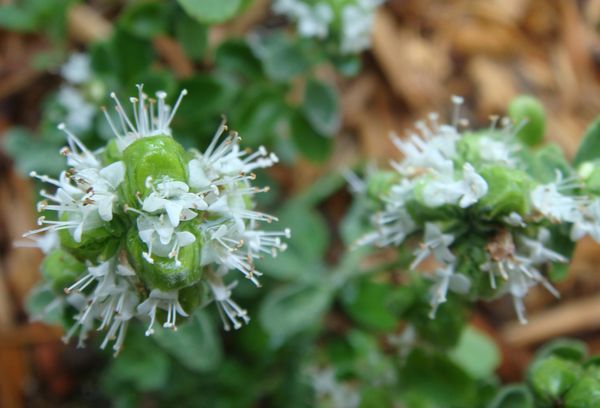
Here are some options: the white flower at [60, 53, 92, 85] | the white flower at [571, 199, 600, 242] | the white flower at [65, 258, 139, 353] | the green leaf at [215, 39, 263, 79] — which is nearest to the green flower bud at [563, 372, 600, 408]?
the white flower at [571, 199, 600, 242]

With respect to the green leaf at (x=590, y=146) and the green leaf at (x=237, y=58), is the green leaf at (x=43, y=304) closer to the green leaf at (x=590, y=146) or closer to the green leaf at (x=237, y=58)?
the green leaf at (x=237, y=58)

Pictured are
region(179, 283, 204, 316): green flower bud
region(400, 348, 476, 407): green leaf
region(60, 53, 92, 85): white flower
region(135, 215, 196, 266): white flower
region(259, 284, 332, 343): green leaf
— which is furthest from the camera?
region(60, 53, 92, 85): white flower

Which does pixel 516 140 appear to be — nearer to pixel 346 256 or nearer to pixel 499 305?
pixel 346 256

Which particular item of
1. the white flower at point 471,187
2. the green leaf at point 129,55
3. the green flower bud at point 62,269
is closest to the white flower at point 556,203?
the white flower at point 471,187

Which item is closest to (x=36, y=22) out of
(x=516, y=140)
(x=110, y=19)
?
(x=110, y=19)

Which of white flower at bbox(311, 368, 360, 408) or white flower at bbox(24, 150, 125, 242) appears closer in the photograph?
white flower at bbox(24, 150, 125, 242)

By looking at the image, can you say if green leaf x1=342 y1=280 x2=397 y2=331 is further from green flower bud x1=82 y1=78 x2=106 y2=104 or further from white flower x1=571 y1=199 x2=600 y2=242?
green flower bud x1=82 y1=78 x2=106 y2=104

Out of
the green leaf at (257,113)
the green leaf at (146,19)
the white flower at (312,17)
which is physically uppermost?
the green leaf at (146,19)
